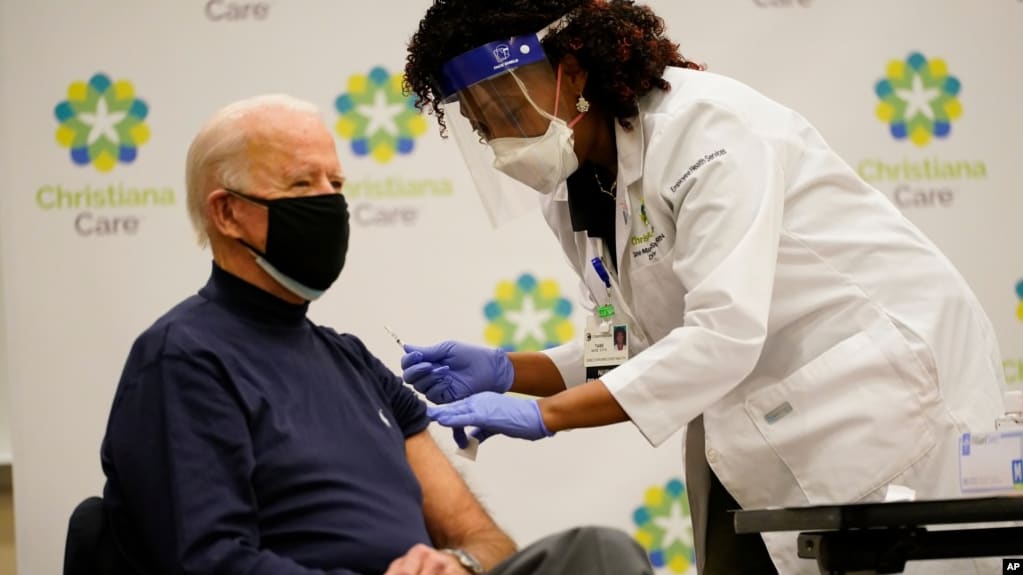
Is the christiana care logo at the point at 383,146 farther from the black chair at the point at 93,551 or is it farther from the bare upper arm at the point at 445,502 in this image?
the black chair at the point at 93,551

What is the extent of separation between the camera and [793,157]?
79.4 inches

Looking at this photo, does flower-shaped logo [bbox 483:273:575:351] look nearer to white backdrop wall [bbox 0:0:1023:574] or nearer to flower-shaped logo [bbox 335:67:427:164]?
white backdrop wall [bbox 0:0:1023:574]

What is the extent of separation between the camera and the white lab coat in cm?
187

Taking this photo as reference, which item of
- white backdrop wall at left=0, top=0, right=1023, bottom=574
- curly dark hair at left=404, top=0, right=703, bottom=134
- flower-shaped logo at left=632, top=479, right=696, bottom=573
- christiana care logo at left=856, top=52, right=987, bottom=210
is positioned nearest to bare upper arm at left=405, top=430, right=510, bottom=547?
curly dark hair at left=404, top=0, right=703, bottom=134

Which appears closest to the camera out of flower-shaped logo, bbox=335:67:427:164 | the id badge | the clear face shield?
the clear face shield

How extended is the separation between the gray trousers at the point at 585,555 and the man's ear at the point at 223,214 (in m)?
0.61

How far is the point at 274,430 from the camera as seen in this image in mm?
1568

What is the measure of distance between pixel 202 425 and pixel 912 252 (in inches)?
46.6

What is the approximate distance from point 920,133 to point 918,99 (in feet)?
0.31

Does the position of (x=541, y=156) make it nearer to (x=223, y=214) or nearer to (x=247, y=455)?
(x=223, y=214)

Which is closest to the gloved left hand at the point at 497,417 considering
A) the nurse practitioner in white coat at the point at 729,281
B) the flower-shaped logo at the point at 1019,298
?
the nurse practitioner in white coat at the point at 729,281

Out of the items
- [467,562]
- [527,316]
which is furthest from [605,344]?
[527,316]

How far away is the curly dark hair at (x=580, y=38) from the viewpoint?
204 centimetres

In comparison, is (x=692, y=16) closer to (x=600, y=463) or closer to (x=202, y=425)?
(x=600, y=463)
